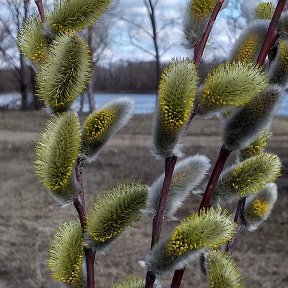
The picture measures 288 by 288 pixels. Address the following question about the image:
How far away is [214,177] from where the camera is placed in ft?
2.03

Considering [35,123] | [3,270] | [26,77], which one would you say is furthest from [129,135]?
[26,77]

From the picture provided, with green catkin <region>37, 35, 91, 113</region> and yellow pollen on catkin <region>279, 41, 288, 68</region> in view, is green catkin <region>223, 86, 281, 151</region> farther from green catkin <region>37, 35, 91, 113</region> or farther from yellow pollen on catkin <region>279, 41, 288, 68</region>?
green catkin <region>37, 35, 91, 113</region>

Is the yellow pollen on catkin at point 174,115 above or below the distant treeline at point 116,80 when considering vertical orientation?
above

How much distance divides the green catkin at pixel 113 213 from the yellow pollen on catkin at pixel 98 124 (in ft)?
0.20

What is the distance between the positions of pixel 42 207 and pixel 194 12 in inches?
256

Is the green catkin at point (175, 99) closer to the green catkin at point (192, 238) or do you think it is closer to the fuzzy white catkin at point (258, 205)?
the green catkin at point (192, 238)

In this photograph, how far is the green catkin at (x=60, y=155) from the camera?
593mm

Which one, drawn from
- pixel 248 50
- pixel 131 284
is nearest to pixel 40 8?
pixel 248 50

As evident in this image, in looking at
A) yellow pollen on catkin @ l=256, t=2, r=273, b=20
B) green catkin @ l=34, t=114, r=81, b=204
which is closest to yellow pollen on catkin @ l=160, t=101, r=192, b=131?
green catkin @ l=34, t=114, r=81, b=204

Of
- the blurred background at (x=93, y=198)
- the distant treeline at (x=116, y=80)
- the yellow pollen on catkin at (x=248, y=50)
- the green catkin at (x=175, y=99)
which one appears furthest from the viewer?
the distant treeline at (x=116, y=80)

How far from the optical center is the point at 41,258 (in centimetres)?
534

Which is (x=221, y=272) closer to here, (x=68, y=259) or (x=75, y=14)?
(x=68, y=259)

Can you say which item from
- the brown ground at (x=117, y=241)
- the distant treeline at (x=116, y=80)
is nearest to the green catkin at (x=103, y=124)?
the brown ground at (x=117, y=241)

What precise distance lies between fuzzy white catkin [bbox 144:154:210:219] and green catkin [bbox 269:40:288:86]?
0.42 feet
